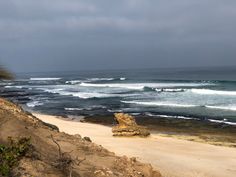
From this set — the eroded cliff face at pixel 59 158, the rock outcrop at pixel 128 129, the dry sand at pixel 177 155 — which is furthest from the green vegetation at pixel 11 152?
the rock outcrop at pixel 128 129

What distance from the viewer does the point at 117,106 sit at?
39.8 m

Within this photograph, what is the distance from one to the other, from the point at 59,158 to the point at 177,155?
7709mm

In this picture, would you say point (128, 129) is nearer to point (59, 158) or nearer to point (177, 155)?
point (177, 155)

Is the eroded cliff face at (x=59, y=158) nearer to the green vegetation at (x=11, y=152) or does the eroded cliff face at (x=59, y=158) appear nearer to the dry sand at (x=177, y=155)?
the green vegetation at (x=11, y=152)

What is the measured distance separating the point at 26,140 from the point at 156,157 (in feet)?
22.0

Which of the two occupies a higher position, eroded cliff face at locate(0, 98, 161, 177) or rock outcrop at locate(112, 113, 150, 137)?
eroded cliff face at locate(0, 98, 161, 177)

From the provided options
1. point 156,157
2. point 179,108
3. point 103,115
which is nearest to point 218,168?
point 156,157

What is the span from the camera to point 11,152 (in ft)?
24.3

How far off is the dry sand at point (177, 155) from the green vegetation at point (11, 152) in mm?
4727

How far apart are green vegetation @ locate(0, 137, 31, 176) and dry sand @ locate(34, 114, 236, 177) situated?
4727 mm

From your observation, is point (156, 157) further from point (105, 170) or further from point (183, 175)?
point (105, 170)

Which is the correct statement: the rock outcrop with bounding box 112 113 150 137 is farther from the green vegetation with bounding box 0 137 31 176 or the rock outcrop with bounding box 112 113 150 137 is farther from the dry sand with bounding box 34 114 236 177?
the green vegetation with bounding box 0 137 31 176

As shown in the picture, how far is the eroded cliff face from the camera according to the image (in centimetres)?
745

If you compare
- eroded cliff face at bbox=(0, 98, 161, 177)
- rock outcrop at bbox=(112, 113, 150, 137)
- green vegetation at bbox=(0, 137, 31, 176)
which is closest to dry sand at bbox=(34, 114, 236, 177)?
rock outcrop at bbox=(112, 113, 150, 137)
